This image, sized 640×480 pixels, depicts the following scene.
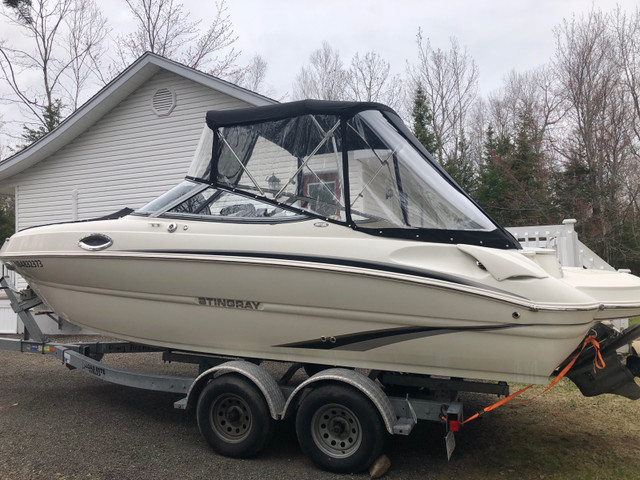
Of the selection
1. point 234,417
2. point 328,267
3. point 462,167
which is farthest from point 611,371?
point 462,167

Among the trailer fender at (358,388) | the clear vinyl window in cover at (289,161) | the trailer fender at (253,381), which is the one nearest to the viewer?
the trailer fender at (358,388)

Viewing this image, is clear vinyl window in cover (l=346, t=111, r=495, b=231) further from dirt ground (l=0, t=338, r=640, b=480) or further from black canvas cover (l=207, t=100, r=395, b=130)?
dirt ground (l=0, t=338, r=640, b=480)

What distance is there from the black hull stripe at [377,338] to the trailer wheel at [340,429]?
31 cm

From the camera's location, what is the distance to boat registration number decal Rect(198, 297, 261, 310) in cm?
404

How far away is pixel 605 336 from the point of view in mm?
4012

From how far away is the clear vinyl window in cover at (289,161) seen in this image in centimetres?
412

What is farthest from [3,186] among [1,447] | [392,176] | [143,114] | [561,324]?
[561,324]

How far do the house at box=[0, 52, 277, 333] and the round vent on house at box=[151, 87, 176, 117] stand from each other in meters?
0.02

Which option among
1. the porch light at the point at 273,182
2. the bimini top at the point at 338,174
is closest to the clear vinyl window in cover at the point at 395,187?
the bimini top at the point at 338,174

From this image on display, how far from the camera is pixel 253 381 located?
407cm

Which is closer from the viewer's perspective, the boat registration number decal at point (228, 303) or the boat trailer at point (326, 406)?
the boat trailer at point (326, 406)

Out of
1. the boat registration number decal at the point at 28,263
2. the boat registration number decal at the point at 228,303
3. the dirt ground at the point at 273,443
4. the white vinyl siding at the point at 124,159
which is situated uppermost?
the white vinyl siding at the point at 124,159

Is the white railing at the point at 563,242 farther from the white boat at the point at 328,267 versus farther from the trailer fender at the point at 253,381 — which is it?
the trailer fender at the point at 253,381

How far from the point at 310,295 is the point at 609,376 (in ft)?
7.54
